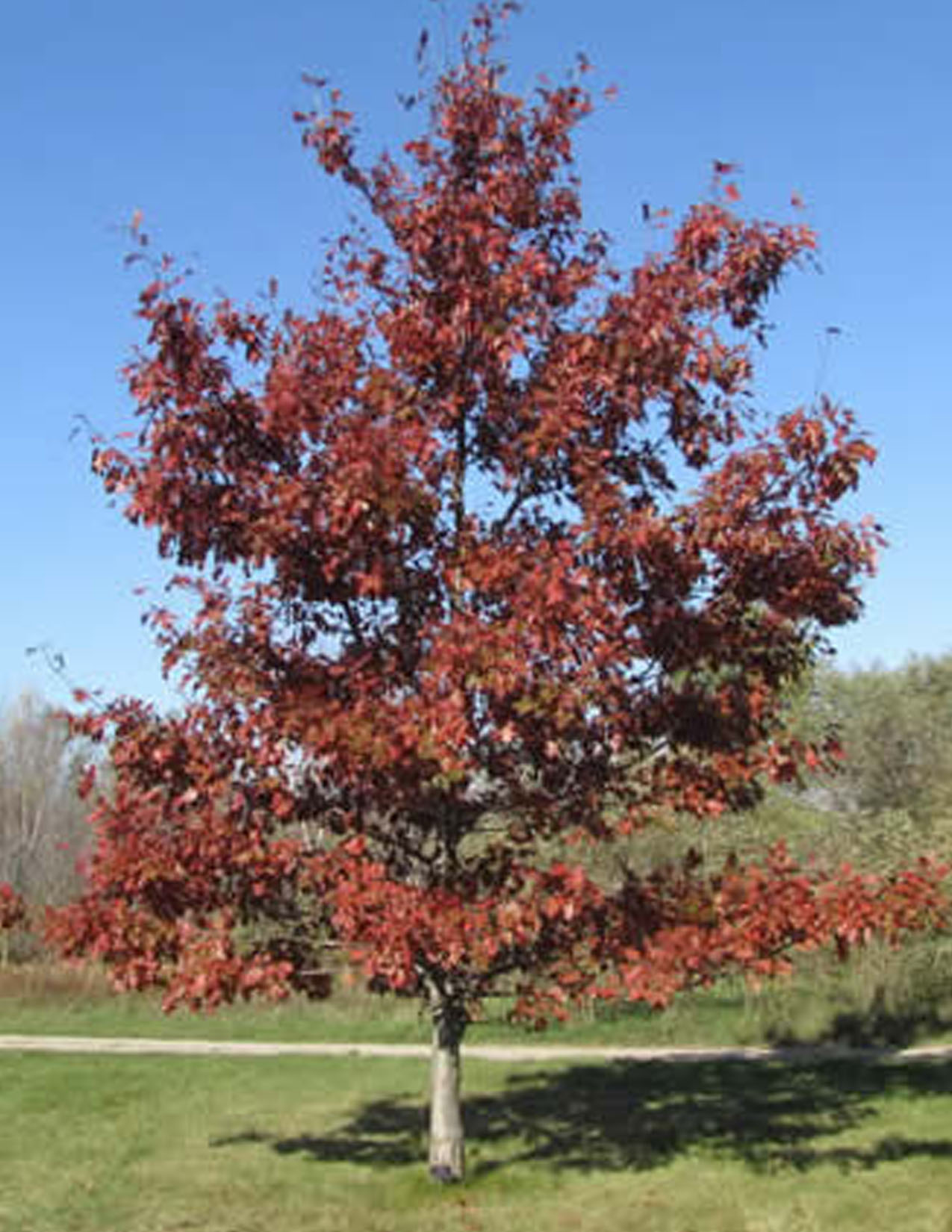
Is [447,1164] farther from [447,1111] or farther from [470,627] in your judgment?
[470,627]

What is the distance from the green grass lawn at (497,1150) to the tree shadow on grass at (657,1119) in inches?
1.2

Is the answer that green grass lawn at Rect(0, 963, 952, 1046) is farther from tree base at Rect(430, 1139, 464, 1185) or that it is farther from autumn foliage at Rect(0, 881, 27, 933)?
autumn foliage at Rect(0, 881, 27, 933)

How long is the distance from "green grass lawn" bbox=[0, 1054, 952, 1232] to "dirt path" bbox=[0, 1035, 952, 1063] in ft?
2.69

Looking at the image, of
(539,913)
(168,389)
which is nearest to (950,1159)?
(539,913)

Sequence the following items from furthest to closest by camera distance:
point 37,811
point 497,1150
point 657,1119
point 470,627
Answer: point 37,811 → point 657,1119 → point 497,1150 → point 470,627

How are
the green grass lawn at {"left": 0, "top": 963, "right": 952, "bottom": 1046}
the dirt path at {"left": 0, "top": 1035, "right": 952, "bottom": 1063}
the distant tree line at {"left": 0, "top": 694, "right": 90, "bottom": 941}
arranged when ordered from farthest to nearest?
the distant tree line at {"left": 0, "top": 694, "right": 90, "bottom": 941}
the green grass lawn at {"left": 0, "top": 963, "right": 952, "bottom": 1046}
the dirt path at {"left": 0, "top": 1035, "right": 952, "bottom": 1063}

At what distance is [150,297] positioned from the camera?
761 centimetres

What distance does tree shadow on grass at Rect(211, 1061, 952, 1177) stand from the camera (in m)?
9.24

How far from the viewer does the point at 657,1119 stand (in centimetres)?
1067

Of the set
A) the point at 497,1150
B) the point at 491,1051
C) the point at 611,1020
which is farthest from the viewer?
the point at 611,1020

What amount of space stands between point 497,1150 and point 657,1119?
1.81m

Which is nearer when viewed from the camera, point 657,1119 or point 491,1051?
point 657,1119

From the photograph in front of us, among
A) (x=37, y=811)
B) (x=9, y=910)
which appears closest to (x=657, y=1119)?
(x=9, y=910)

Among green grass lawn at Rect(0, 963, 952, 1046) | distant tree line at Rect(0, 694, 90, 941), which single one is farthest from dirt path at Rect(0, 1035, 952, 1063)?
distant tree line at Rect(0, 694, 90, 941)
